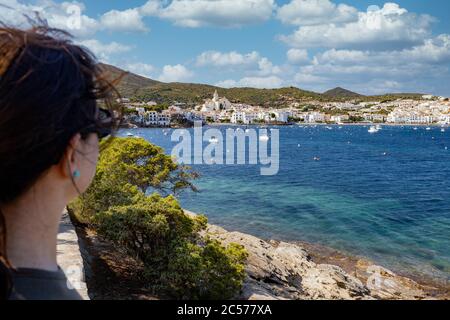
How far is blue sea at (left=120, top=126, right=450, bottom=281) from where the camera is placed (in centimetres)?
1453

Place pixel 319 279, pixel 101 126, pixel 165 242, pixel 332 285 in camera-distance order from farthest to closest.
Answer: pixel 319 279, pixel 332 285, pixel 165 242, pixel 101 126

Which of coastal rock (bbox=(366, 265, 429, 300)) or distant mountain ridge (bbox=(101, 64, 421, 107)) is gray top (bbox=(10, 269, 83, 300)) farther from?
distant mountain ridge (bbox=(101, 64, 421, 107))

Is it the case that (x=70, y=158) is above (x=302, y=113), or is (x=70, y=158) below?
below

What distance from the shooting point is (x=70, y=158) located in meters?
0.90

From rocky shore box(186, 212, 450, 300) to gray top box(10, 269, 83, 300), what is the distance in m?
8.32

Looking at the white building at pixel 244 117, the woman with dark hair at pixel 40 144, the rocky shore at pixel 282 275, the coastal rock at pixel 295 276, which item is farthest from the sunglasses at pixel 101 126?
the white building at pixel 244 117

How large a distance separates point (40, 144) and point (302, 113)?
14032 centimetres

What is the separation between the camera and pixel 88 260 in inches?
296

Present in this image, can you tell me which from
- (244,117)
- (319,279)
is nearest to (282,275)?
(319,279)

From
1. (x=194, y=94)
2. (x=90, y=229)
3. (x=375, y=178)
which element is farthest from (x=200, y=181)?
(x=194, y=94)

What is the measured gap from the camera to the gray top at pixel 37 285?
856 mm

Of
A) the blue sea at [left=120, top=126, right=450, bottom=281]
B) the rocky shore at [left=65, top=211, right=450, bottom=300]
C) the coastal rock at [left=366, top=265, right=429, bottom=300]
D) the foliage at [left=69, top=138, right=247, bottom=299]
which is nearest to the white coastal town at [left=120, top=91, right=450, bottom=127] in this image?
the blue sea at [left=120, top=126, right=450, bottom=281]

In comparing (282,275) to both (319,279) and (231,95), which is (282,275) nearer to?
(319,279)

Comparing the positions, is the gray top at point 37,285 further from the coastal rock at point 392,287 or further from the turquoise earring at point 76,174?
the coastal rock at point 392,287
